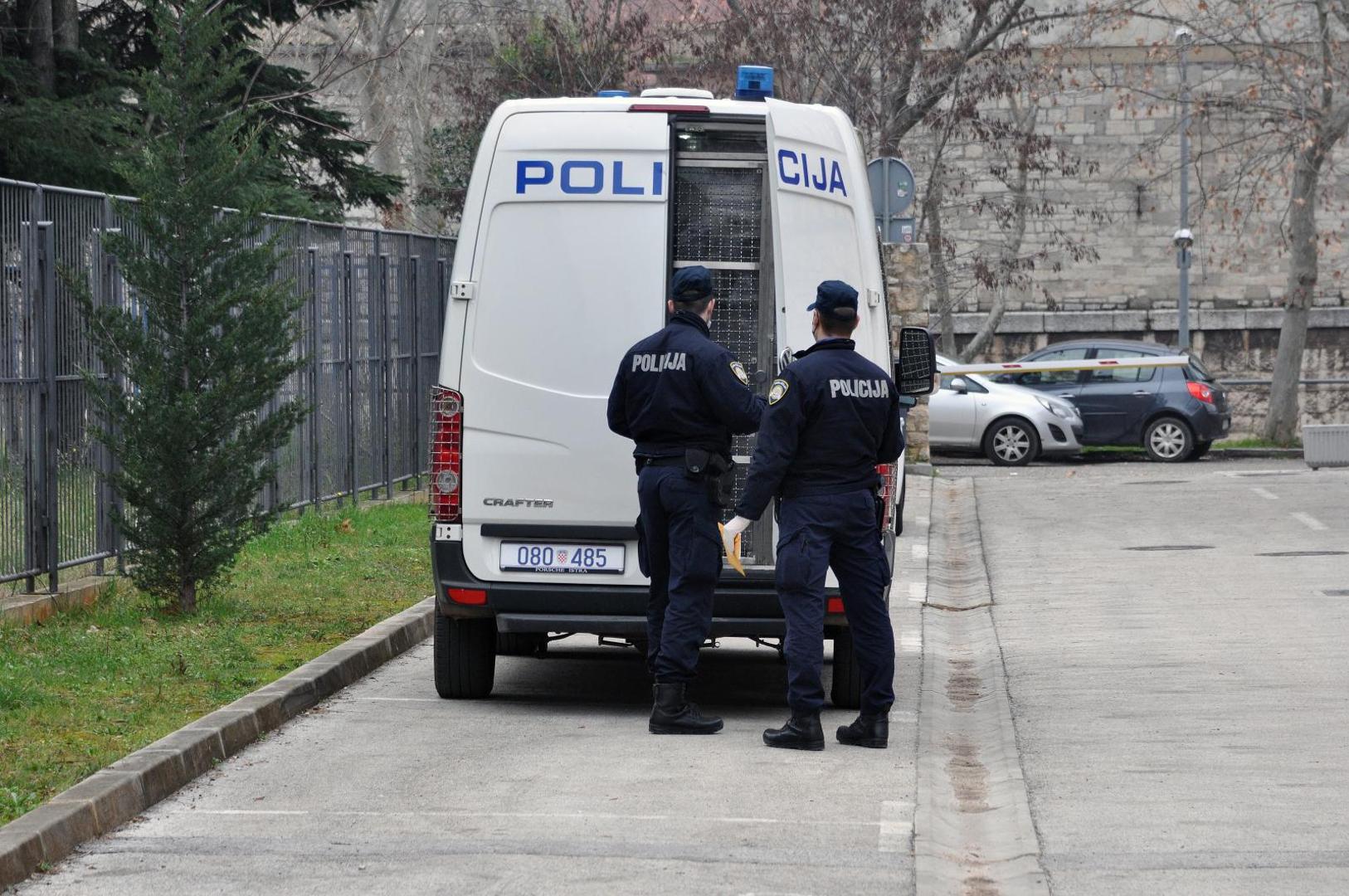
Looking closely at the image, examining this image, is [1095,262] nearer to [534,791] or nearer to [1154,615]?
[1154,615]

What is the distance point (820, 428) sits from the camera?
26.7ft

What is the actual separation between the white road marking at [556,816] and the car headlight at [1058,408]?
22218mm

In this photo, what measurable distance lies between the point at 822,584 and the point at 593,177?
2.03 m

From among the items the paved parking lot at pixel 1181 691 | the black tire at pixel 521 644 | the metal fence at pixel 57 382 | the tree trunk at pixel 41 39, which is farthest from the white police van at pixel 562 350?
the tree trunk at pixel 41 39

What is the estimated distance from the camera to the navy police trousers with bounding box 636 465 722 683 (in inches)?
331

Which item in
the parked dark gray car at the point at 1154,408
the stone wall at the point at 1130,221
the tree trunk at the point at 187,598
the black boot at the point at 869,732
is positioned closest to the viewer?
the black boot at the point at 869,732

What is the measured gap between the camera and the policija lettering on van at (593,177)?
8.83m

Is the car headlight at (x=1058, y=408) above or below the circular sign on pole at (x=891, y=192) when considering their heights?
below

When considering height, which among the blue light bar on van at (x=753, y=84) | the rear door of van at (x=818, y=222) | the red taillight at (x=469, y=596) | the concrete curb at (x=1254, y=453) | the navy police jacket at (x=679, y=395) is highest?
the blue light bar on van at (x=753, y=84)

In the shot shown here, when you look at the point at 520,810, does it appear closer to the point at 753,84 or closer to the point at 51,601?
the point at 753,84

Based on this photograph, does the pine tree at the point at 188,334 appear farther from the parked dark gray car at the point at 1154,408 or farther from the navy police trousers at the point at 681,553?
the parked dark gray car at the point at 1154,408

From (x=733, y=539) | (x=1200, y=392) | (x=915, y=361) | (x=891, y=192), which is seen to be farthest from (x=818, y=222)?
(x=1200, y=392)

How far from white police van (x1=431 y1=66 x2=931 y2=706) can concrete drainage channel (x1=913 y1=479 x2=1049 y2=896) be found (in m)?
0.84

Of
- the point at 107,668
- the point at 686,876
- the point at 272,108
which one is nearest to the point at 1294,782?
the point at 686,876
